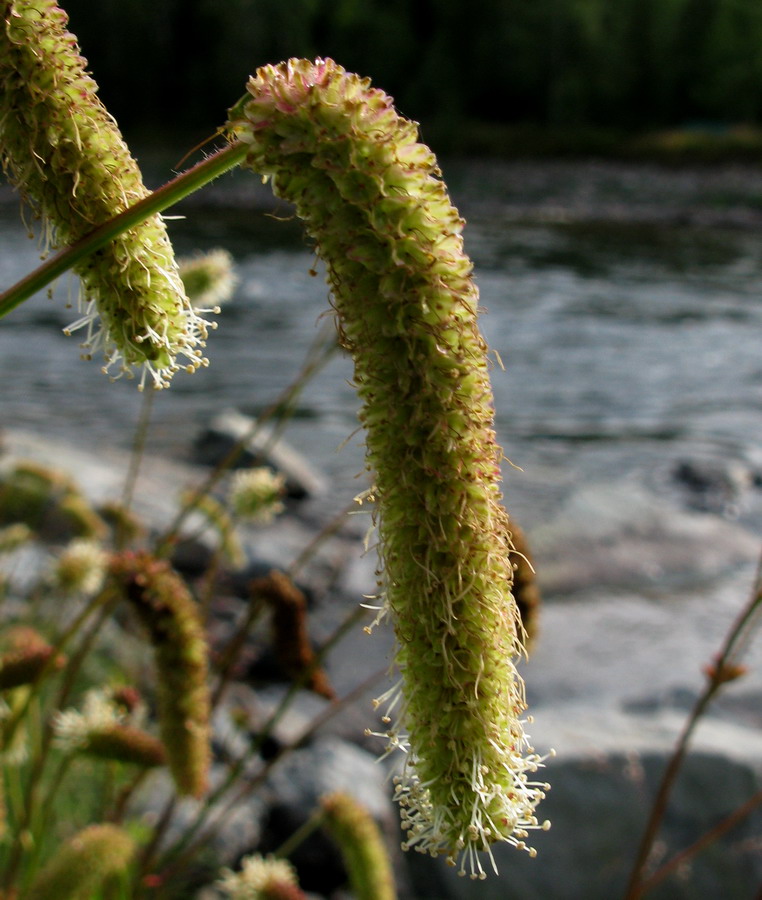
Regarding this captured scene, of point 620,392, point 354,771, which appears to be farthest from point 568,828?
point 620,392

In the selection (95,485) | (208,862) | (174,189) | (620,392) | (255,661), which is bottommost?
(208,862)

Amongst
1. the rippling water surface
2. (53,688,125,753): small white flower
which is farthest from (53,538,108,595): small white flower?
the rippling water surface

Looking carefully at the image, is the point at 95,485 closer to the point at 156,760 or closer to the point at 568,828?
the point at 568,828

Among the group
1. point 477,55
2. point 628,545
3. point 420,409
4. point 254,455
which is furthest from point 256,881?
point 477,55

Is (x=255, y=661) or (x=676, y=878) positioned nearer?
(x=676, y=878)

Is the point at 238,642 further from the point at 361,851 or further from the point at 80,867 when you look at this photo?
the point at 80,867

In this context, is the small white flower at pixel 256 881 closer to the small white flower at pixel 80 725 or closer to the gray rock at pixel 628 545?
the small white flower at pixel 80 725

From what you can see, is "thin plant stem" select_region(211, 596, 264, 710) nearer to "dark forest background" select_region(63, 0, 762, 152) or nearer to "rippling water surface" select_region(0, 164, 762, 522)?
"rippling water surface" select_region(0, 164, 762, 522)
